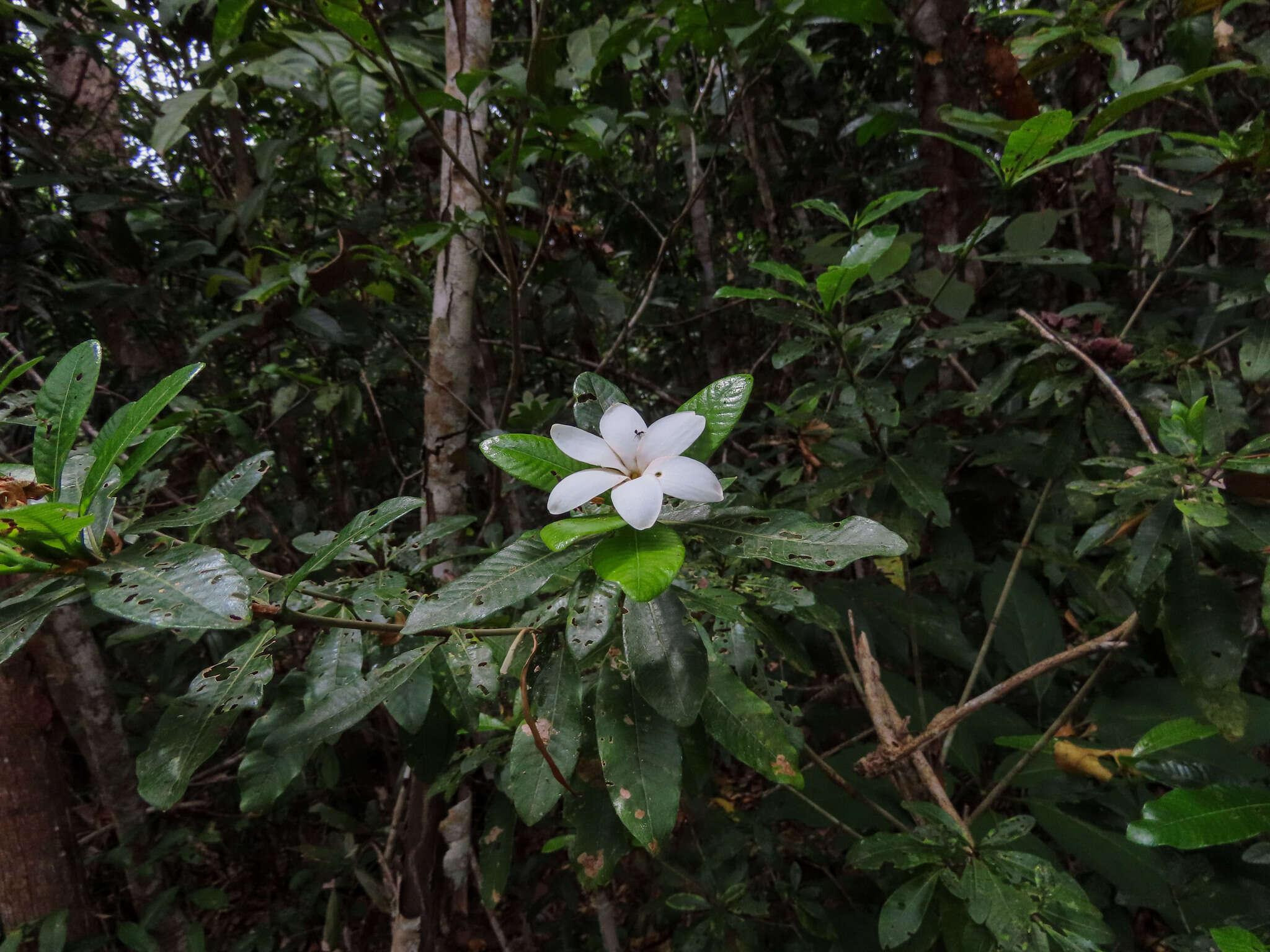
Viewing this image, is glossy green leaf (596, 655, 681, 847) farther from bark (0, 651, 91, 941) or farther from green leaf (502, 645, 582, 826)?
bark (0, 651, 91, 941)

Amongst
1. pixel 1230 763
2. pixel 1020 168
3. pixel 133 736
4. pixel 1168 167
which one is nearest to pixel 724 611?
pixel 1020 168

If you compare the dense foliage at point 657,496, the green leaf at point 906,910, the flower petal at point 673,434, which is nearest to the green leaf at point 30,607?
the dense foliage at point 657,496

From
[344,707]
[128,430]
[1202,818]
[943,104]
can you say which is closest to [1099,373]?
[1202,818]

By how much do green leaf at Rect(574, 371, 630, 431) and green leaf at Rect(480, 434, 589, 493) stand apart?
3.6 inches

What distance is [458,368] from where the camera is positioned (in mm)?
1468

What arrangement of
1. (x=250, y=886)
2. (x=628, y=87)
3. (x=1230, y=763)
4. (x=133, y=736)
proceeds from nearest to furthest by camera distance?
(x=1230, y=763) < (x=628, y=87) < (x=133, y=736) < (x=250, y=886)

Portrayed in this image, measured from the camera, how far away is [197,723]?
Answer: 26.8 inches

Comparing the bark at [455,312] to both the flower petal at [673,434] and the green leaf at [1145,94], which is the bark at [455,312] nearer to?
the flower petal at [673,434]

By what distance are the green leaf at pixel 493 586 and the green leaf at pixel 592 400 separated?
16 centimetres

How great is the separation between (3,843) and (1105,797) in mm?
2455

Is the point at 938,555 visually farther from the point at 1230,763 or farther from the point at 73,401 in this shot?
the point at 73,401

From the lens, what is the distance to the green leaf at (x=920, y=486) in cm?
111

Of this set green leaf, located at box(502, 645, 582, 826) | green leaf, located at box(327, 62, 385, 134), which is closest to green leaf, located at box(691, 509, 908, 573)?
green leaf, located at box(502, 645, 582, 826)

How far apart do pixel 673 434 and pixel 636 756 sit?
0.34 m
